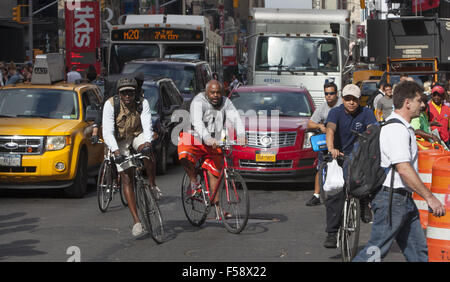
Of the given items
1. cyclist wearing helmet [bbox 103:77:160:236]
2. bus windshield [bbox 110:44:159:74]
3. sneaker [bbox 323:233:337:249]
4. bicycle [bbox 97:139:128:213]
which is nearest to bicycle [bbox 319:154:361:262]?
sneaker [bbox 323:233:337:249]

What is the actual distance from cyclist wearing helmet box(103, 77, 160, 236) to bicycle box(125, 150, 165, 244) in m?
0.10

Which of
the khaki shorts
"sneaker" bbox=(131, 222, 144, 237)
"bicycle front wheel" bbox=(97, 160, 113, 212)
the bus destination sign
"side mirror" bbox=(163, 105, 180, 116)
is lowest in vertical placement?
"sneaker" bbox=(131, 222, 144, 237)

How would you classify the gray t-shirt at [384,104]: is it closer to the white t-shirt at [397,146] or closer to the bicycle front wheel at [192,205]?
the bicycle front wheel at [192,205]

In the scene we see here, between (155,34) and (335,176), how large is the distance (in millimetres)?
17888

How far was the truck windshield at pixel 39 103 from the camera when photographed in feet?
46.6

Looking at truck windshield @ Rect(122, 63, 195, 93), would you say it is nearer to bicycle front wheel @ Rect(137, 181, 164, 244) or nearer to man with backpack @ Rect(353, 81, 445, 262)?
bicycle front wheel @ Rect(137, 181, 164, 244)

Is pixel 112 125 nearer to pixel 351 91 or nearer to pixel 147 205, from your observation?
pixel 147 205

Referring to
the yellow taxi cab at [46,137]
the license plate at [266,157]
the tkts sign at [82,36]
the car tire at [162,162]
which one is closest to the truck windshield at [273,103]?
the license plate at [266,157]

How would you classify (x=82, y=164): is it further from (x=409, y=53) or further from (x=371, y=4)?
(x=371, y=4)

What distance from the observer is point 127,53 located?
25562 mm

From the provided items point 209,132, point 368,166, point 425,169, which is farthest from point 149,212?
point 368,166

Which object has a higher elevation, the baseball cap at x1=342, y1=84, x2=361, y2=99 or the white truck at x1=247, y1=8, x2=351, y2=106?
the white truck at x1=247, y1=8, x2=351, y2=106

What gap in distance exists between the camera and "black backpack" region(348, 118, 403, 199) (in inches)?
254
